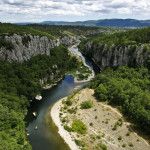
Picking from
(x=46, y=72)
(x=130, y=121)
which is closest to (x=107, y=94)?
(x=130, y=121)

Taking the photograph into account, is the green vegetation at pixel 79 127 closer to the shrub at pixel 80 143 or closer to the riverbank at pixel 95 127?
the riverbank at pixel 95 127

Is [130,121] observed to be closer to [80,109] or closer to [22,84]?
[80,109]

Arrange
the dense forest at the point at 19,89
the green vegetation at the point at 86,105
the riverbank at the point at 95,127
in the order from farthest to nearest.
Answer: the green vegetation at the point at 86,105, the riverbank at the point at 95,127, the dense forest at the point at 19,89

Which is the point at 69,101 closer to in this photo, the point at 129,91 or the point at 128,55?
the point at 129,91

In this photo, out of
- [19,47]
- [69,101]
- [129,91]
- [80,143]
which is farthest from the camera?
[19,47]

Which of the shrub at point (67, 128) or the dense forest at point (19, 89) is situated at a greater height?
the dense forest at point (19, 89)

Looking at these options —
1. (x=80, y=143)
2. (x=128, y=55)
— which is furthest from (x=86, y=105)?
(x=128, y=55)

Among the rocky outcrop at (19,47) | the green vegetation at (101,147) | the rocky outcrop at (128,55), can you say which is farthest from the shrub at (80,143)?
the rocky outcrop at (19,47)

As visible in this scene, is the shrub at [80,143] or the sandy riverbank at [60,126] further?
the sandy riverbank at [60,126]
